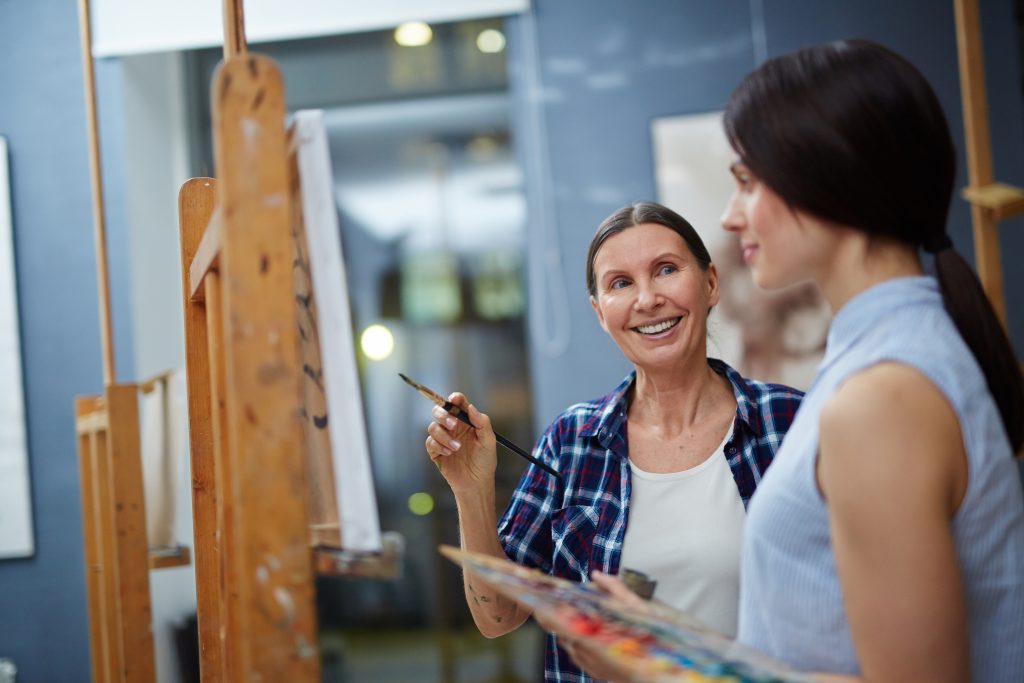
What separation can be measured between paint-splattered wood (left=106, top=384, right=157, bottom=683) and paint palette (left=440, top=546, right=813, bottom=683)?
149 centimetres

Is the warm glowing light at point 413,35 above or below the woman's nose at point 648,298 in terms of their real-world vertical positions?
above

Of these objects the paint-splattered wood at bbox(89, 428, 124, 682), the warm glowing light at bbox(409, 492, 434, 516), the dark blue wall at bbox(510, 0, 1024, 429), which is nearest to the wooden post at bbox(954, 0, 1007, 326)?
the dark blue wall at bbox(510, 0, 1024, 429)

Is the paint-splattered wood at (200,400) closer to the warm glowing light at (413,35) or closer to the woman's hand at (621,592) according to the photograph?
the woman's hand at (621,592)

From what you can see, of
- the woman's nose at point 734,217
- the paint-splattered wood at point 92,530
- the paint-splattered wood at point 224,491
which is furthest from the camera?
the paint-splattered wood at point 92,530

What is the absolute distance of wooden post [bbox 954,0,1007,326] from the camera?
61.6 inches

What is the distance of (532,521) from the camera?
1.59 m

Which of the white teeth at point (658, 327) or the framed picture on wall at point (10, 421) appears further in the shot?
the framed picture on wall at point (10, 421)

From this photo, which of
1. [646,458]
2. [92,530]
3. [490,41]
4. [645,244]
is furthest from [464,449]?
[490,41]

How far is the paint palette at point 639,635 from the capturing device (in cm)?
75

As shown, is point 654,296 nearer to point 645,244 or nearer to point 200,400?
point 645,244

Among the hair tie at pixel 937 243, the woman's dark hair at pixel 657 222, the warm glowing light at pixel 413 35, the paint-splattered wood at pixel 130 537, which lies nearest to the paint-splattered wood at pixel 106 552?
the paint-splattered wood at pixel 130 537

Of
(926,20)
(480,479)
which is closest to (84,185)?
(480,479)

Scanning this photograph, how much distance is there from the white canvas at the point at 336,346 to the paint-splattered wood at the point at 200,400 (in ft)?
2.33

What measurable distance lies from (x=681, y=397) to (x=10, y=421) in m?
2.68
